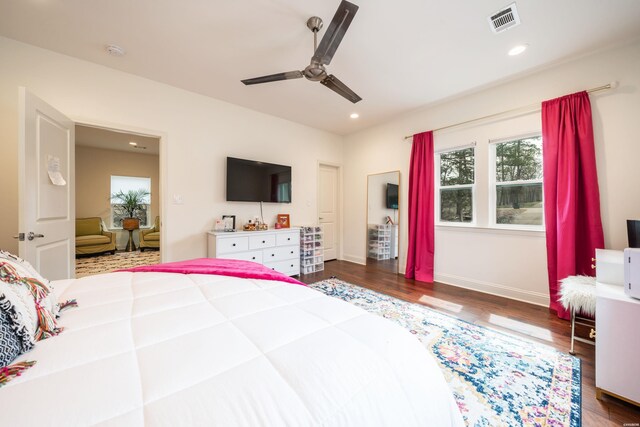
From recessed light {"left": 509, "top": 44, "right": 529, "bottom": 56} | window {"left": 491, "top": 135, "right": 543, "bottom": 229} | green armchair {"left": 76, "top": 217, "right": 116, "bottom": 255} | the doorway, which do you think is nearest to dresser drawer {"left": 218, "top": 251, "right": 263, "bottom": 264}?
the doorway

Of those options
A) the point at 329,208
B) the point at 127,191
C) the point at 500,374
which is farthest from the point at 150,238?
the point at 500,374

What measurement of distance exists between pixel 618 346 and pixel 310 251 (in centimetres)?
332

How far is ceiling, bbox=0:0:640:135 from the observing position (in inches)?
73.4

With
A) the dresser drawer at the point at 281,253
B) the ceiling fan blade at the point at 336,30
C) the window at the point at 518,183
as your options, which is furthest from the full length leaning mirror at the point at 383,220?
the ceiling fan blade at the point at 336,30

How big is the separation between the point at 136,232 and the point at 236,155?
4.35 meters

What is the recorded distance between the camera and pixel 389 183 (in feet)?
13.9

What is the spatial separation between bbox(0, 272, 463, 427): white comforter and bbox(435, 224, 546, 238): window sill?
2818 millimetres

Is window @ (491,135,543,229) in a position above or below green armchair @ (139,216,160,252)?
above

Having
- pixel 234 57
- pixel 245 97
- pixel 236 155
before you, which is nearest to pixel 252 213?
pixel 236 155

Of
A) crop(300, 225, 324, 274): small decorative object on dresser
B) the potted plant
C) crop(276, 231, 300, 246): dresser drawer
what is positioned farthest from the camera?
the potted plant

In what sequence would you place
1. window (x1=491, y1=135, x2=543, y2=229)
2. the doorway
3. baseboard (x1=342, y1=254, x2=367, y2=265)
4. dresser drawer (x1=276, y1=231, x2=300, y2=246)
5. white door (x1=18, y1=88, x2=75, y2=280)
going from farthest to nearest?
the doorway → baseboard (x1=342, y1=254, x2=367, y2=265) → dresser drawer (x1=276, y1=231, x2=300, y2=246) → window (x1=491, y1=135, x2=543, y2=229) → white door (x1=18, y1=88, x2=75, y2=280)

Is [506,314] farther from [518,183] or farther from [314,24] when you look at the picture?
[314,24]

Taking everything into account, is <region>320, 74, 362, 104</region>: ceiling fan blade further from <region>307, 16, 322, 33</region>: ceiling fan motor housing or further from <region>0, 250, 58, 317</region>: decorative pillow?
<region>0, 250, 58, 317</region>: decorative pillow

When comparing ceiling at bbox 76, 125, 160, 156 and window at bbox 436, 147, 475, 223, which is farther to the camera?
ceiling at bbox 76, 125, 160, 156
